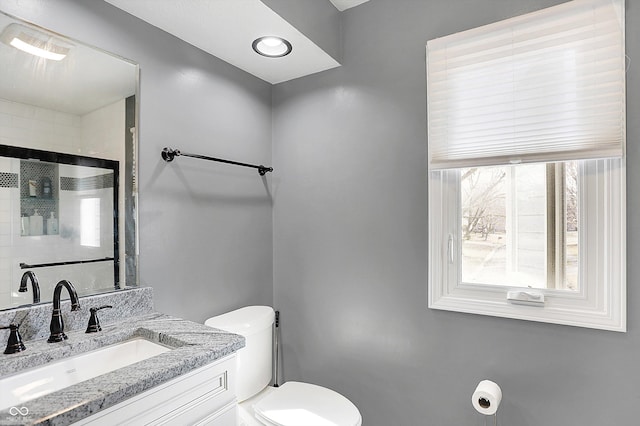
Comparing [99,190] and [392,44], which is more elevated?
[392,44]

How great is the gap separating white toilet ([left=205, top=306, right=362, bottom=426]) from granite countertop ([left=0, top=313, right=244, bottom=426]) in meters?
0.41

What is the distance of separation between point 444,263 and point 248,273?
3.60 feet

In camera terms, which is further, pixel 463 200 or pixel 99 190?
pixel 463 200

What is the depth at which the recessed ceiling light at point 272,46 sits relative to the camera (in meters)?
1.69

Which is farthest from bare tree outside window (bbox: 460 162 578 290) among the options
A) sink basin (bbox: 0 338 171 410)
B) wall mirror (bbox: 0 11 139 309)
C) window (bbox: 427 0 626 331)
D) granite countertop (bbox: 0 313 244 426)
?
wall mirror (bbox: 0 11 139 309)

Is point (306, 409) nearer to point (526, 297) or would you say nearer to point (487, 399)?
point (487, 399)

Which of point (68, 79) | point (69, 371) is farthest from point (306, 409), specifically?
point (68, 79)

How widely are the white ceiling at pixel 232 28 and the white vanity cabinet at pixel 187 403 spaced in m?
1.40

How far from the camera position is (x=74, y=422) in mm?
785

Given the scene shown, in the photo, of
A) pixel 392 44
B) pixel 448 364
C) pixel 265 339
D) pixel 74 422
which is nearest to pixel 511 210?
pixel 448 364

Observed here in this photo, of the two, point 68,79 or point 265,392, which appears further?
point 265,392

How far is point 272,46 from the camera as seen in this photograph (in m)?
1.75

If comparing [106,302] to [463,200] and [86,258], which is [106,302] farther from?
[463,200]

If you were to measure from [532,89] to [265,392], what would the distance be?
1962 mm
